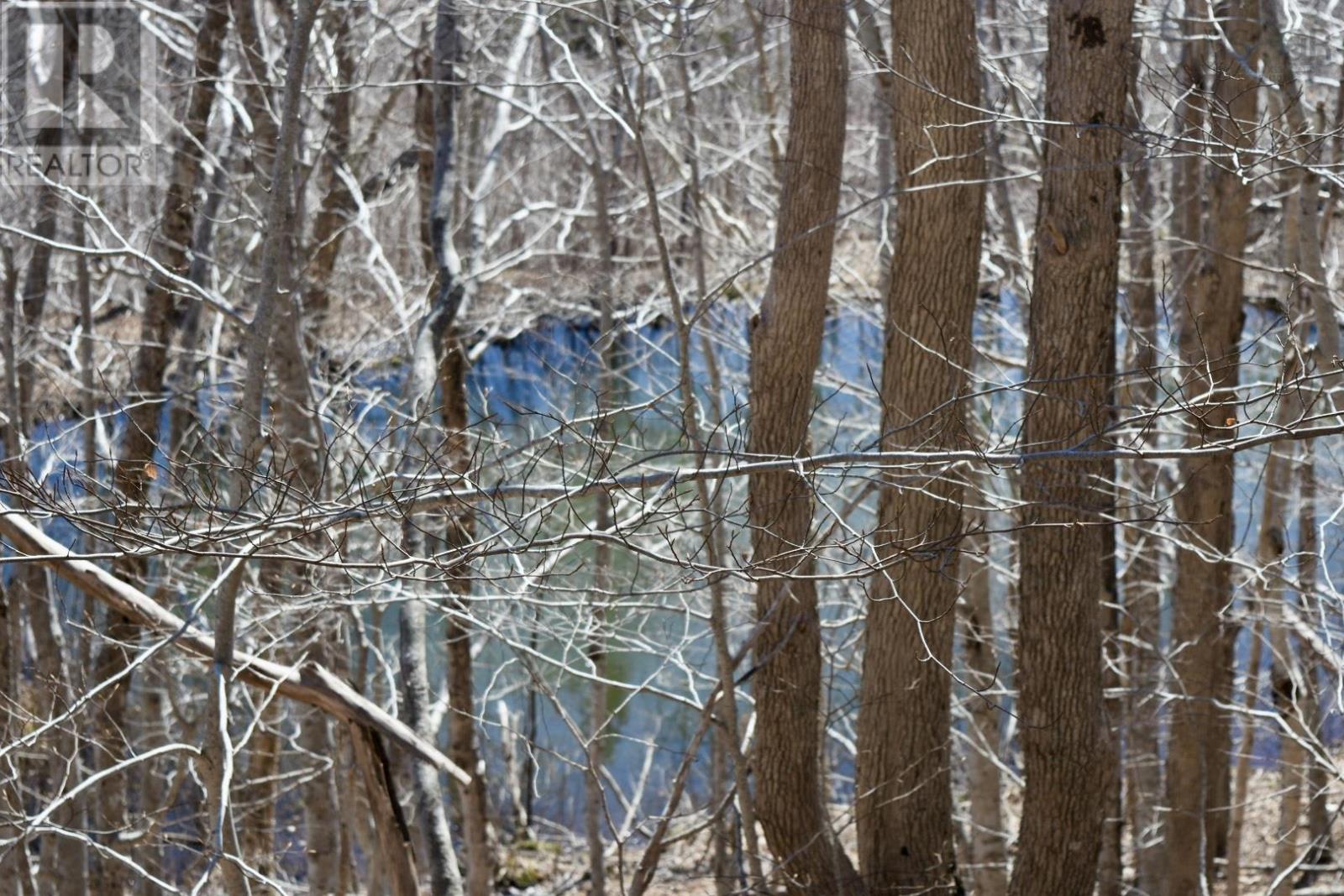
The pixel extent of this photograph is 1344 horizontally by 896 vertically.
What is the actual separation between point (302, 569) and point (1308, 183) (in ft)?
18.5

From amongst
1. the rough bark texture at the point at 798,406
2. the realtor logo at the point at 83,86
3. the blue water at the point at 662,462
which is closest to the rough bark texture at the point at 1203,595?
the blue water at the point at 662,462

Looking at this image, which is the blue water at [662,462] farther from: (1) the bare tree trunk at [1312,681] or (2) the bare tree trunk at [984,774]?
(2) the bare tree trunk at [984,774]

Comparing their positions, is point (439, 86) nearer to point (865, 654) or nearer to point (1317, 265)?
point (865, 654)

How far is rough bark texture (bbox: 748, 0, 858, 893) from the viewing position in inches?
226

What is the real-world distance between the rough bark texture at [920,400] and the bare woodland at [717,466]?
23 mm

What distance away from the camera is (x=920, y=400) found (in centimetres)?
579

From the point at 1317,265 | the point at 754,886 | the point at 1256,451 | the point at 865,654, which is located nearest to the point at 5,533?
the point at 754,886

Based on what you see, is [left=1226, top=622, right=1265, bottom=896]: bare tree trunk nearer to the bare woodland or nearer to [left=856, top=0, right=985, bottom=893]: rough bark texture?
the bare woodland

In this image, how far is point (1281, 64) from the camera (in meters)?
4.60

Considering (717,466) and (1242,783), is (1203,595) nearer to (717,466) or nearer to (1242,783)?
(1242,783)

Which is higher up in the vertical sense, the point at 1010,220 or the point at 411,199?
the point at 411,199

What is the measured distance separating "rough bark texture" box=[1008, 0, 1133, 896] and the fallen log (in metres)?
2.60

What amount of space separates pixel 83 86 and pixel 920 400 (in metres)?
6.79

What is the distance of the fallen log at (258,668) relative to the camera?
4469 mm
